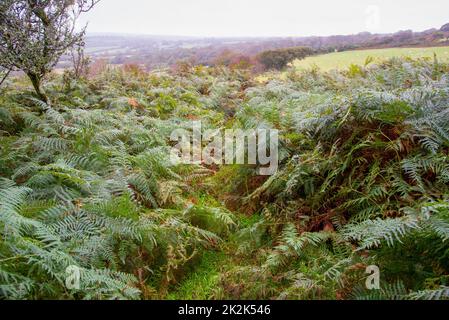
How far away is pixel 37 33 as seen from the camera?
494 cm

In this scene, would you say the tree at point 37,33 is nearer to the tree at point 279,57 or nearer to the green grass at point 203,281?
the green grass at point 203,281

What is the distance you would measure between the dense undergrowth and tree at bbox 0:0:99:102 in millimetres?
768

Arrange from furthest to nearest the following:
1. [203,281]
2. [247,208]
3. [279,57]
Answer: [279,57], [247,208], [203,281]

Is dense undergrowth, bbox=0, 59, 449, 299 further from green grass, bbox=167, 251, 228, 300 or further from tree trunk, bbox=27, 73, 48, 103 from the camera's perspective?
tree trunk, bbox=27, 73, 48, 103

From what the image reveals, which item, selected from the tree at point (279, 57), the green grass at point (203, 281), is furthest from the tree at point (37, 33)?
the tree at point (279, 57)

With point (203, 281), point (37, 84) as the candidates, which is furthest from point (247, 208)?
point (37, 84)

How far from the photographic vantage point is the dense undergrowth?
2.22 metres

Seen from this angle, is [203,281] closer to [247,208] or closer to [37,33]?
[247,208]

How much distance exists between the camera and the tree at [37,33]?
464 cm

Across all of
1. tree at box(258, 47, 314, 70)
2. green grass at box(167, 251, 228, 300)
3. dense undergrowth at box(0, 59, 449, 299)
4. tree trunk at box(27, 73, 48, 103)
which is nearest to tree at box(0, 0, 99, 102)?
tree trunk at box(27, 73, 48, 103)

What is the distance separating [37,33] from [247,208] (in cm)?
382

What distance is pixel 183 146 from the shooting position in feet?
16.4

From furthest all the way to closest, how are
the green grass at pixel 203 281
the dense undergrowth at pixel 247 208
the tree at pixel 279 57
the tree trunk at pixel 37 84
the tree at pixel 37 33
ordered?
the tree at pixel 279 57 < the tree trunk at pixel 37 84 < the tree at pixel 37 33 < the green grass at pixel 203 281 < the dense undergrowth at pixel 247 208

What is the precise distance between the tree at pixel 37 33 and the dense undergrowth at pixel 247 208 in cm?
77
